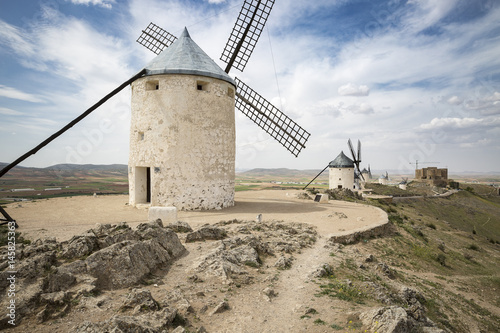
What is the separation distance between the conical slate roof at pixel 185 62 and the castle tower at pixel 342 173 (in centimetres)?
2427

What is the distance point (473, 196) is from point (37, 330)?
197 feet

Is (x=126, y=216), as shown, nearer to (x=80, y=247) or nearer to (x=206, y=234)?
(x=206, y=234)

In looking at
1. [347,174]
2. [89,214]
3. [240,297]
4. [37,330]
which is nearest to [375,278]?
[240,297]

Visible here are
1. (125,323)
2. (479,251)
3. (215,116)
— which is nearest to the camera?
(125,323)

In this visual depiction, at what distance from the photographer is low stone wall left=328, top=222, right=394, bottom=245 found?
9.79 meters

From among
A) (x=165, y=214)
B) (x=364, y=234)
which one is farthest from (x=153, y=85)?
(x=364, y=234)

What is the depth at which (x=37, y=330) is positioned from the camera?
146 inches

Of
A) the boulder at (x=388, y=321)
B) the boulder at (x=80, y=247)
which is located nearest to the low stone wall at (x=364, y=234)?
the boulder at (x=388, y=321)

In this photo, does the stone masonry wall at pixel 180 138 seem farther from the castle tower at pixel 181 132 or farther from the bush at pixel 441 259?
the bush at pixel 441 259

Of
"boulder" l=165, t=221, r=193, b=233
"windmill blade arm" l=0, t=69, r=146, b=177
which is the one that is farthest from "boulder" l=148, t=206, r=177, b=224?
"windmill blade arm" l=0, t=69, r=146, b=177

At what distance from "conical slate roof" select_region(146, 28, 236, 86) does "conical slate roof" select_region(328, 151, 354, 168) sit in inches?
954

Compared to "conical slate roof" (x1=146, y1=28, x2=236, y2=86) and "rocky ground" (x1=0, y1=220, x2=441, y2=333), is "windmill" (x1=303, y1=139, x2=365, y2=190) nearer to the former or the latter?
"conical slate roof" (x1=146, y1=28, x2=236, y2=86)

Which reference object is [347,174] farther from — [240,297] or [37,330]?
[37,330]

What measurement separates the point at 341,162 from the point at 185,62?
26.9 metres
